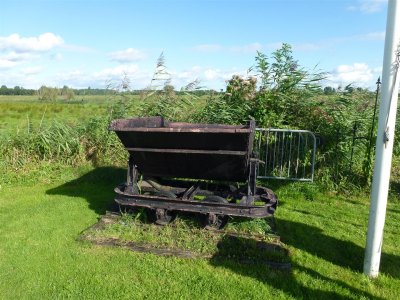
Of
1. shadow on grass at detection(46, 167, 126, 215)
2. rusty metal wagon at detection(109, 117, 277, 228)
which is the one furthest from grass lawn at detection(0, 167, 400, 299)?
rusty metal wagon at detection(109, 117, 277, 228)

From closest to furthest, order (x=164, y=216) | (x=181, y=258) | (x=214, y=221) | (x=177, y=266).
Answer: (x=177, y=266) → (x=181, y=258) → (x=214, y=221) → (x=164, y=216)

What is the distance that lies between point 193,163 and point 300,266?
2163 millimetres

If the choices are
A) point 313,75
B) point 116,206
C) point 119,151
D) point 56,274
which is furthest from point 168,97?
point 56,274

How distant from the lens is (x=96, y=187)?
8516 millimetres

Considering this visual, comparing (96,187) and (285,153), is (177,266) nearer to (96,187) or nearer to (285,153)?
(96,187)

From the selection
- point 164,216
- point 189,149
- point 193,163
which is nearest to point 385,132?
point 189,149

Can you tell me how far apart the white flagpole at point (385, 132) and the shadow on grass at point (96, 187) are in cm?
447

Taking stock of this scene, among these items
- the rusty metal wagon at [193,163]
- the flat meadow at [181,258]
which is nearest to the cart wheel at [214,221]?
the rusty metal wagon at [193,163]

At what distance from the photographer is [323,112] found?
8.73 m

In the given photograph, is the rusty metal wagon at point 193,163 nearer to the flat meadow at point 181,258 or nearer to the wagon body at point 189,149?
the wagon body at point 189,149

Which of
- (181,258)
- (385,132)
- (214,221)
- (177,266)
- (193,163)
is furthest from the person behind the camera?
(193,163)

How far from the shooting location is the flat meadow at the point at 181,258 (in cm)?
407

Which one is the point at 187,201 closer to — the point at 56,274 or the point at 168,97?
the point at 56,274

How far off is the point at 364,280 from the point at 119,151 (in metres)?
6.92
